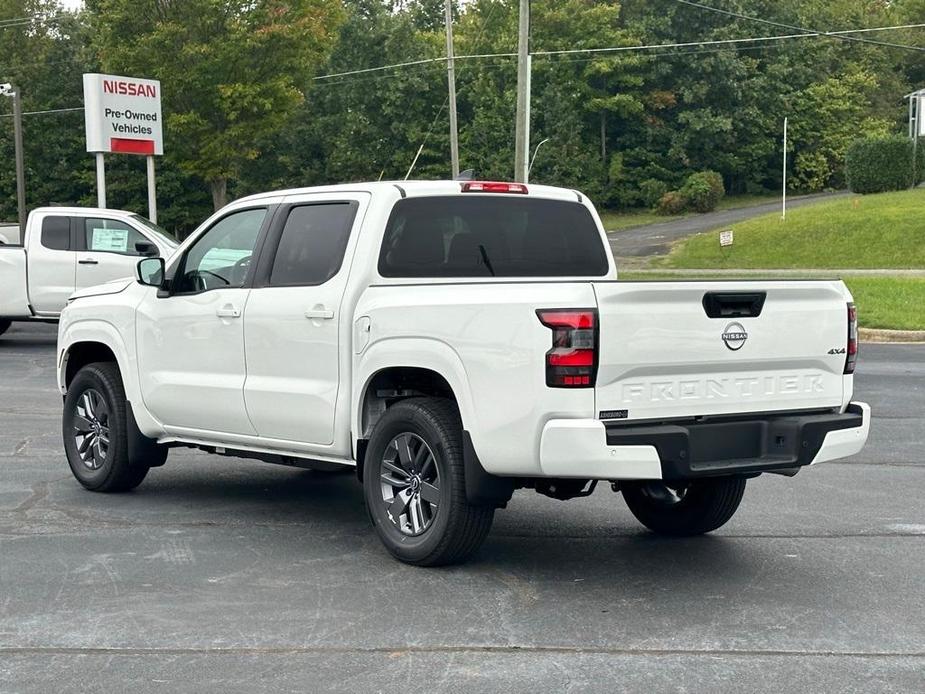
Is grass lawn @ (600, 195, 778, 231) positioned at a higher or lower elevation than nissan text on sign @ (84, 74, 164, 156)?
lower

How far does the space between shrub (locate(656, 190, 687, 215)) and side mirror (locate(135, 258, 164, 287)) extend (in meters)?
52.9

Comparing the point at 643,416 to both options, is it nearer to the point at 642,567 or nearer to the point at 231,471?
the point at 642,567

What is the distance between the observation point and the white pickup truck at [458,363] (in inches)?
223

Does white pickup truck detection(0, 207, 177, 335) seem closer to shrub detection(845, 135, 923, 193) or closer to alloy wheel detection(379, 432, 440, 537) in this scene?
alloy wheel detection(379, 432, 440, 537)

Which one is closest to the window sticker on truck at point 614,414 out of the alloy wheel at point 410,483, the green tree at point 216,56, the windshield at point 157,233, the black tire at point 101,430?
the alloy wheel at point 410,483

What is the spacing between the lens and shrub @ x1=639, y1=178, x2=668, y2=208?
61531mm

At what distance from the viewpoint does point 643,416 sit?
225 inches

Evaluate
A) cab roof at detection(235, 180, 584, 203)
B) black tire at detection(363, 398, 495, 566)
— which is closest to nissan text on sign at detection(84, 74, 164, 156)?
cab roof at detection(235, 180, 584, 203)

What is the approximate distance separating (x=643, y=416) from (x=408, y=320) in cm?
128

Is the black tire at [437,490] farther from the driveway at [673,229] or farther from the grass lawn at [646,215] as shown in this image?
the grass lawn at [646,215]

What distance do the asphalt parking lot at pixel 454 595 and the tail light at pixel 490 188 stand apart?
1.95 metres

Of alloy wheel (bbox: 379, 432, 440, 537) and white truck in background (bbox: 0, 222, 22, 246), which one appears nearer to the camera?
alloy wheel (bbox: 379, 432, 440, 537)

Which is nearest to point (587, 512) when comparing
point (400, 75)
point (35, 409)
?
point (35, 409)

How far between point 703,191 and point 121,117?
1397 inches
